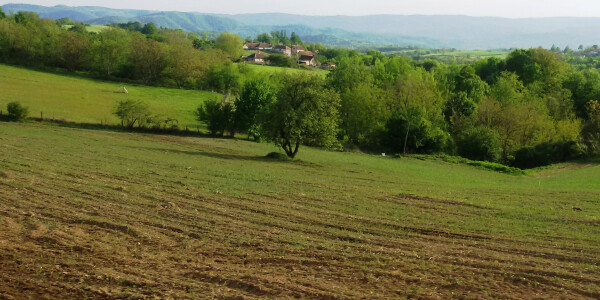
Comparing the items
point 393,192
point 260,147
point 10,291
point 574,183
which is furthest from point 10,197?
point 574,183

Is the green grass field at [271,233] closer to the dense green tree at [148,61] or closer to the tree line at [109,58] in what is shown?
the tree line at [109,58]

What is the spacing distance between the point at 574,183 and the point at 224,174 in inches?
1120

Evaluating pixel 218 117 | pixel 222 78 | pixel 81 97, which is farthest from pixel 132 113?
pixel 222 78

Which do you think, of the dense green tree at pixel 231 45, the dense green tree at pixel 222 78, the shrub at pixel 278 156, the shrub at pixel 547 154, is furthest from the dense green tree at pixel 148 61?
the shrub at pixel 547 154

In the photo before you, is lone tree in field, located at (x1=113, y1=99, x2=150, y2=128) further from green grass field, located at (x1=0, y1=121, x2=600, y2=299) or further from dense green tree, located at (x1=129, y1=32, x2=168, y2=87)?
dense green tree, located at (x1=129, y1=32, x2=168, y2=87)

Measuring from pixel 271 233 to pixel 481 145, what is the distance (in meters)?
47.7

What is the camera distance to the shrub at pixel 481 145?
60156 mm

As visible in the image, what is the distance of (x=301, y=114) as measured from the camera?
44500 millimetres

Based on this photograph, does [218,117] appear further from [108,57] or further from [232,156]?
[108,57]

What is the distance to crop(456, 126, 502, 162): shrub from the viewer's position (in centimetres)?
6016

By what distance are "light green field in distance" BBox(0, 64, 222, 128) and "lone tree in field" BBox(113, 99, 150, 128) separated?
8.29ft

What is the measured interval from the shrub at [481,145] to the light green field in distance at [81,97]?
38731 millimetres

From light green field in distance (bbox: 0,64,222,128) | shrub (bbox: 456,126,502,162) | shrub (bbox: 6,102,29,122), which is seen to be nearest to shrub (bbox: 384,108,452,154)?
shrub (bbox: 456,126,502,162)

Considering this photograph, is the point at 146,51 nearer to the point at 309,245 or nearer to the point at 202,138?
the point at 202,138
